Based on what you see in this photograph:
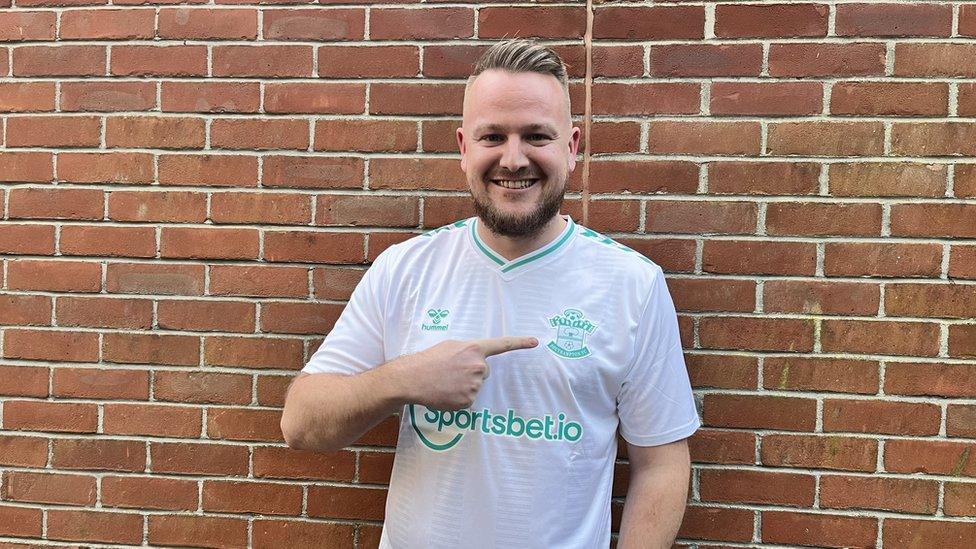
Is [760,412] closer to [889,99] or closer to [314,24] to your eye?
[889,99]

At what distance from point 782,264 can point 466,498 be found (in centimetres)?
117

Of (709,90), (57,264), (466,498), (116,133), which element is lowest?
(466,498)

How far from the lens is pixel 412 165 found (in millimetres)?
2270

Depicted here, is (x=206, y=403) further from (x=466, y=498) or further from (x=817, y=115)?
(x=817, y=115)

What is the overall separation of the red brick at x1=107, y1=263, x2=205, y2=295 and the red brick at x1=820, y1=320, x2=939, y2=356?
6.50ft

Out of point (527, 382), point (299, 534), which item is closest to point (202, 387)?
point (299, 534)

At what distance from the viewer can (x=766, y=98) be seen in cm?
213

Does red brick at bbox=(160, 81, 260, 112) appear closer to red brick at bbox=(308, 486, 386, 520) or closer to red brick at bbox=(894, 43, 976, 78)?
red brick at bbox=(308, 486, 386, 520)

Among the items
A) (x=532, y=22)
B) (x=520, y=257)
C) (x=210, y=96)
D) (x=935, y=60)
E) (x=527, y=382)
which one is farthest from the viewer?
(x=210, y=96)

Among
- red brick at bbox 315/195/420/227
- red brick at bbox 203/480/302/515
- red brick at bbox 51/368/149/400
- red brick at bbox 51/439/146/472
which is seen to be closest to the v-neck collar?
red brick at bbox 315/195/420/227

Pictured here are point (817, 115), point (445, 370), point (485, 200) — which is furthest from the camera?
point (817, 115)

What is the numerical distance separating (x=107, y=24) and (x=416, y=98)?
3.49ft

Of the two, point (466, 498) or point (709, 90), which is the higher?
point (709, 90)

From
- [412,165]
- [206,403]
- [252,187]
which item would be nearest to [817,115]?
[412,165]
